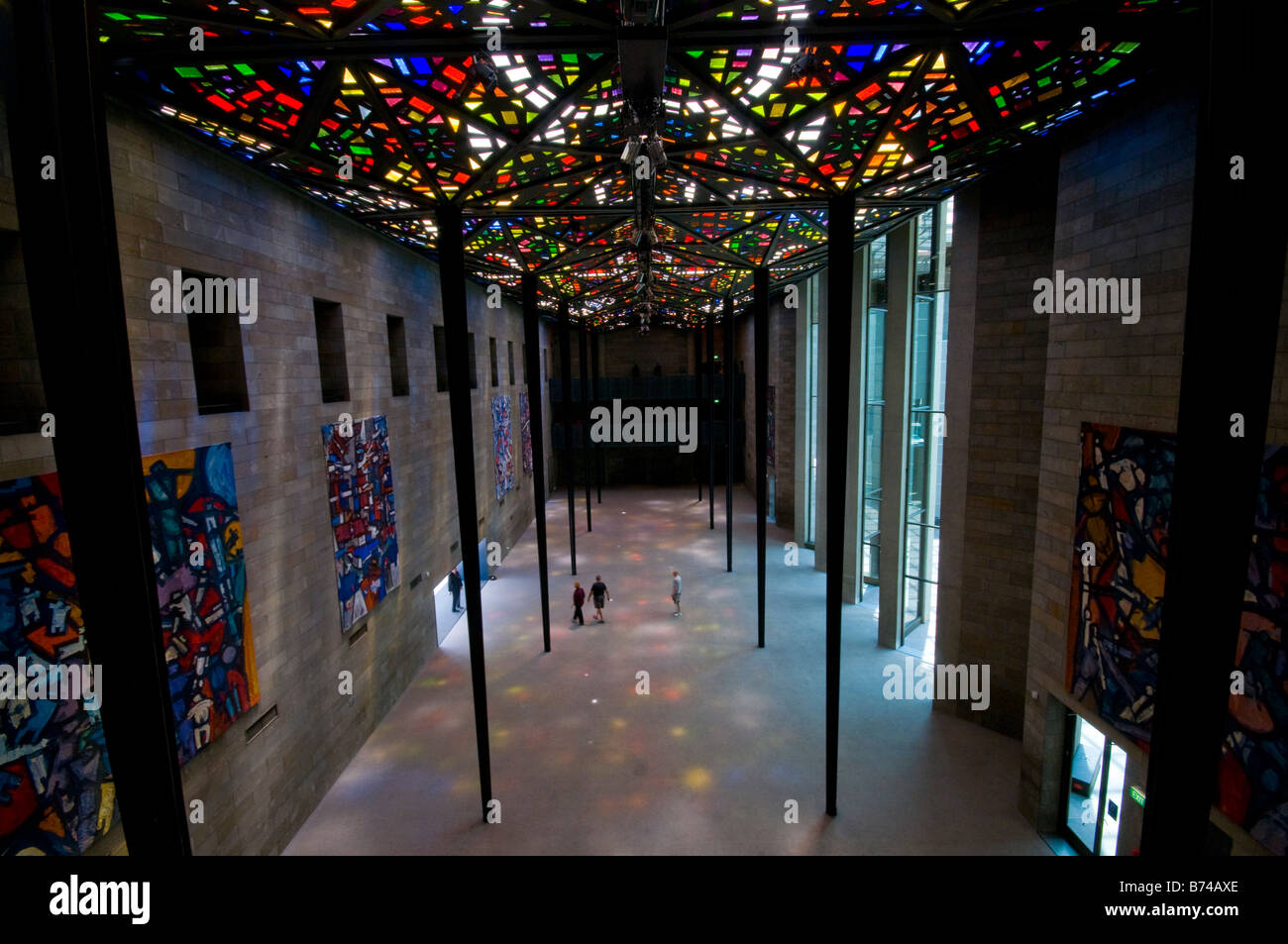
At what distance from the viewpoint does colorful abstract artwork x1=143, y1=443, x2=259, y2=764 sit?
675cm

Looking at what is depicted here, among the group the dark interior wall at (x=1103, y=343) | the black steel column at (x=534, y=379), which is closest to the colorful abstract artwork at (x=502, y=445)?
the black steel column at (x=534, y=379)

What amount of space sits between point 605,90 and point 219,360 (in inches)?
247

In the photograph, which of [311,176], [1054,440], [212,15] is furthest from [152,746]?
[1054,440]

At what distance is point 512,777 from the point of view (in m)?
10.1

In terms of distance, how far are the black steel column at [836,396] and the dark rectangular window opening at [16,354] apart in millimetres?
8503

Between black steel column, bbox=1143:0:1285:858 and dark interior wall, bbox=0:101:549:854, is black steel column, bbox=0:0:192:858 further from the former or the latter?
black steel column, bbox=1143:0:1285:858

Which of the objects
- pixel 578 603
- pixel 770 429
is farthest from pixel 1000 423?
pixel 770 429

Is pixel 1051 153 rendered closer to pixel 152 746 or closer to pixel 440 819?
pixel 152 746

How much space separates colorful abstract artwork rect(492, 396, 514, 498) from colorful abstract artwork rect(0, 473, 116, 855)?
53.8ft

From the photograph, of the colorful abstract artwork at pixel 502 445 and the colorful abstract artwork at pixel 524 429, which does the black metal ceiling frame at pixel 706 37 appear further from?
the colorful abstract artwork at pixel 524 429

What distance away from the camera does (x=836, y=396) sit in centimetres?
831

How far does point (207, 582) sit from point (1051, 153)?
13357 millimetres

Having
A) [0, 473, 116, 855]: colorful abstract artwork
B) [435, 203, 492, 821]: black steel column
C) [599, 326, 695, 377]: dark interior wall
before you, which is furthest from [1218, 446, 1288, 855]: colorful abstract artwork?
[599, 326, 695, 377]: dark interior wall

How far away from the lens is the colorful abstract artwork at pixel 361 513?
34.8ft
